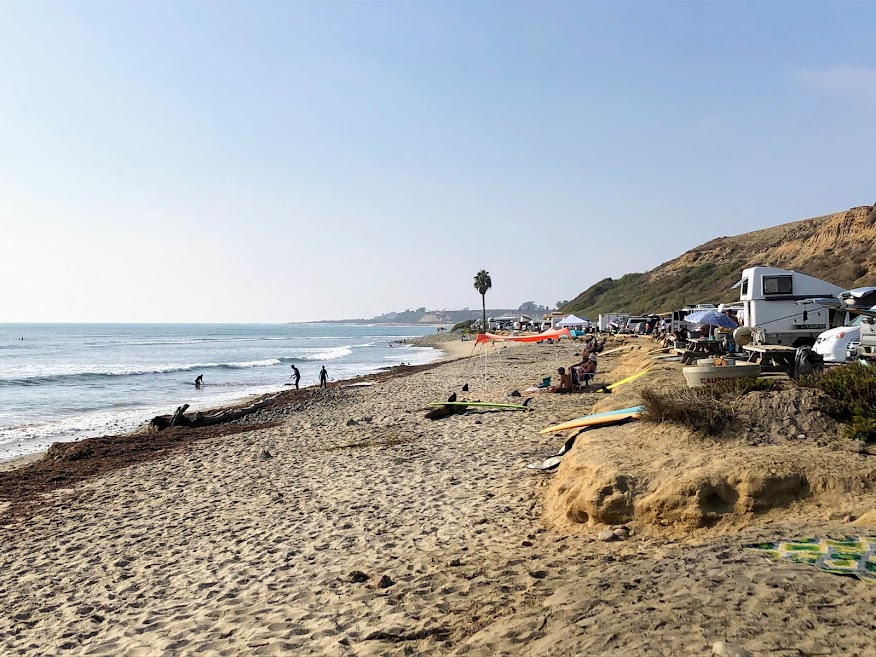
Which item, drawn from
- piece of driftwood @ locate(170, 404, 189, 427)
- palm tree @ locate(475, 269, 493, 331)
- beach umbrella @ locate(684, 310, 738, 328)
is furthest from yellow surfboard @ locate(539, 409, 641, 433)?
palm tree @ locate(475, 269, 493, 331)

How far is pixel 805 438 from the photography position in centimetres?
710

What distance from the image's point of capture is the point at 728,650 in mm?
3553

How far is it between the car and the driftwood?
1672 centimetres

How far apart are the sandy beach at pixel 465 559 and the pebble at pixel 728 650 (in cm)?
8

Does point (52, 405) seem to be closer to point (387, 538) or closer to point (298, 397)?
point (298, 397)

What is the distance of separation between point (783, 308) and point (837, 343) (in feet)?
6.73

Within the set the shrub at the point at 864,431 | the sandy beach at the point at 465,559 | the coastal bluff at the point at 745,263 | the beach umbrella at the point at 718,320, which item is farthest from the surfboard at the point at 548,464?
the coastal bluff at the point at 745,263

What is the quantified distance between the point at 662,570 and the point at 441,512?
133 inches

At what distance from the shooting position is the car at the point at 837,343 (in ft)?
44.1

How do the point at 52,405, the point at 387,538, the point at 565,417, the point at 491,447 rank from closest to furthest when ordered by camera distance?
the point at 387,538
the point at 491,447
the point at 565,417
the point at 52,405

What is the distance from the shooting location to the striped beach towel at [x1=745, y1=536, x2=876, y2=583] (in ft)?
14.6

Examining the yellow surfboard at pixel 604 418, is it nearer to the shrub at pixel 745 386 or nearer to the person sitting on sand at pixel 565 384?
the shrub at pixel 745 386

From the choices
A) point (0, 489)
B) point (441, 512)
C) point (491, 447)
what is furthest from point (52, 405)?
point (441, 512)

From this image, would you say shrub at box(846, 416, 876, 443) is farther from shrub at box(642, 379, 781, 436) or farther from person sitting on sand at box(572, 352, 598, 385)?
person sitting on sand at box(572, 352, 598, 385)
